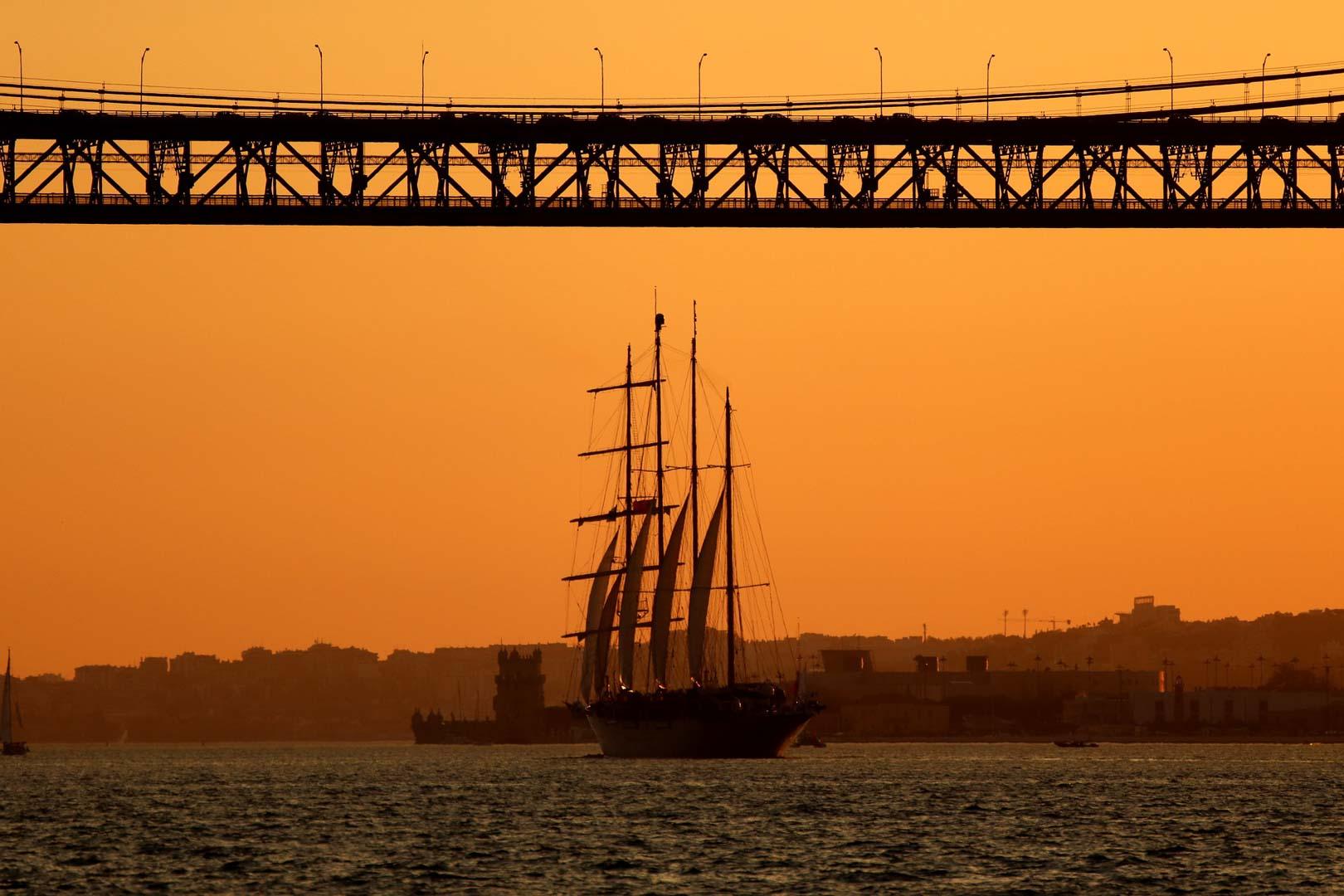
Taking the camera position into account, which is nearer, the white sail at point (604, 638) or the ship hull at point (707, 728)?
the ship hull at point (707, 728)

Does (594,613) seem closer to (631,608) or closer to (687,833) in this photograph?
(631,608)

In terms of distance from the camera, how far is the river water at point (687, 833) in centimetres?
6303

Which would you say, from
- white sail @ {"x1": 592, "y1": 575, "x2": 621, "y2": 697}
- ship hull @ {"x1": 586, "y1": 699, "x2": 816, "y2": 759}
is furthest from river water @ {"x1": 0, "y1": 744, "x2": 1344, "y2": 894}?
white sail @ {"x1": 592, "y1": 575, "x2": 621, "y2": 697}

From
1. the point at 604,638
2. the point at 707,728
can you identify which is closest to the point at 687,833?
the point at 707,728

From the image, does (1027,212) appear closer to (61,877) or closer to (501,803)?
(501,803)

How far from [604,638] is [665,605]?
988 cm

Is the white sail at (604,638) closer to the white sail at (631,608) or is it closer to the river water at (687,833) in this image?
the white sail at (631,608)

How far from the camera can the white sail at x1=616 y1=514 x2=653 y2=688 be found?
14412cm

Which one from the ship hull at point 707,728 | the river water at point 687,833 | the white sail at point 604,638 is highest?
the white sail at point 604,638

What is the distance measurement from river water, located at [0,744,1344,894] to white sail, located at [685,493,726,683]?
9067 mm

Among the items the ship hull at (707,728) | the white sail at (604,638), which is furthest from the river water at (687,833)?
the white sail at (604,638)

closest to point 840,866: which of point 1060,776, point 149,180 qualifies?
point 149,180

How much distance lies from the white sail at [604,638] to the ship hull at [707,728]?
710 cm

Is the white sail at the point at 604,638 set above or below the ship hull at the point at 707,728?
above
